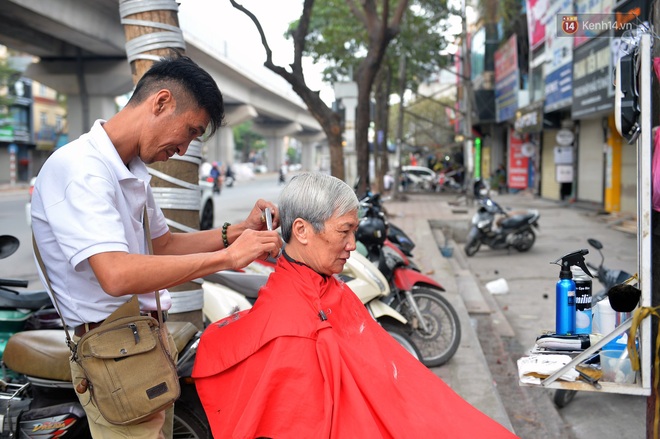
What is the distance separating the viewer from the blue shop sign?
684 inches

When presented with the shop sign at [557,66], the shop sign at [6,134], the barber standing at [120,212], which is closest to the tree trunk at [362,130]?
the shop sign at [557,66]

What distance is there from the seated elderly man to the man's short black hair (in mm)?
459

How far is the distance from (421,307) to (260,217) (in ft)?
9.71

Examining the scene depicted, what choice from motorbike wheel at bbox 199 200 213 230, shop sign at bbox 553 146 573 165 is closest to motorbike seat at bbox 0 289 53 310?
motorbike wheel at bbox 199 200 213 230

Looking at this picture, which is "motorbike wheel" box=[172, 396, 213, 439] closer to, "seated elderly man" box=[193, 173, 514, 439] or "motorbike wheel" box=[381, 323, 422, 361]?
"seated elderly man" box=[193, 173, 514, 439]

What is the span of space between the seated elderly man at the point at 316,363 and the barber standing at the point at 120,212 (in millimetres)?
261

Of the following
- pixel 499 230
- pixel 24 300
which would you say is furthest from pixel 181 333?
pixel 499 230

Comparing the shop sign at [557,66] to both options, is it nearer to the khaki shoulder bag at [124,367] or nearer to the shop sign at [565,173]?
the shop sign at [565,173]

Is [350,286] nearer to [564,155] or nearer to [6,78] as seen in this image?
[564,155]

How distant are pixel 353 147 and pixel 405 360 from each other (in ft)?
41.8

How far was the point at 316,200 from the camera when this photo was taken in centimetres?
221

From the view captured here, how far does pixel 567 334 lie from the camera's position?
104 inches

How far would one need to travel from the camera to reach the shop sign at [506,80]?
77.5ft

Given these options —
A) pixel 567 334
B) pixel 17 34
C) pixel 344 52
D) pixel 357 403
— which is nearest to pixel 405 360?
pixel 357 403
